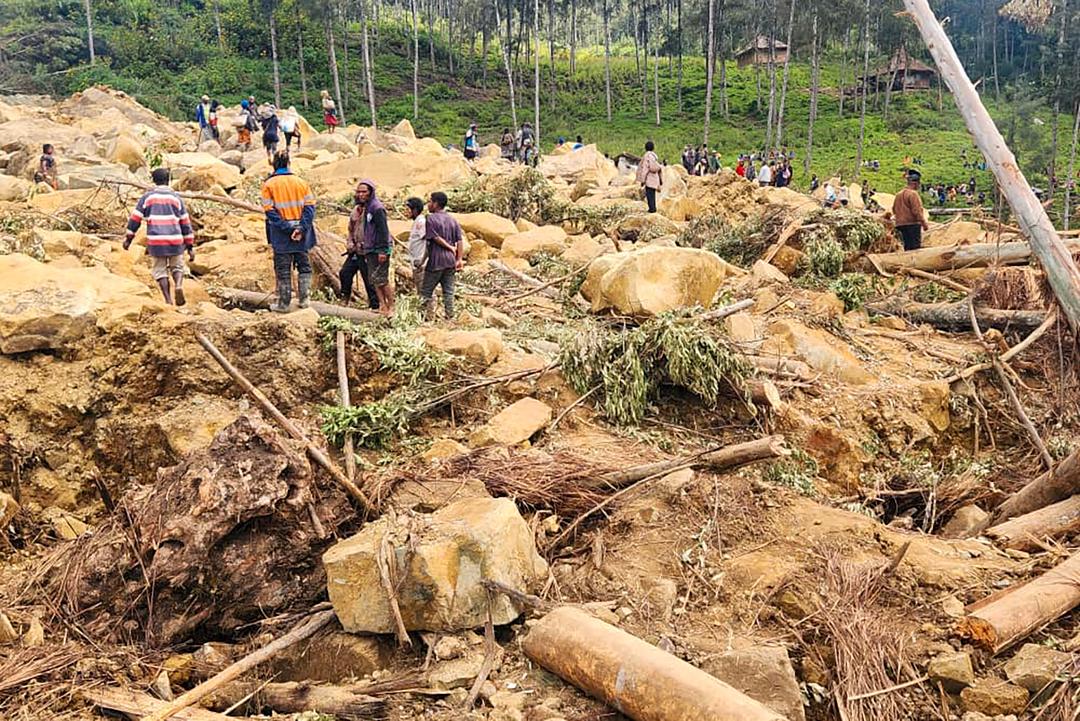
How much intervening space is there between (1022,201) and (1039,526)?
289cm

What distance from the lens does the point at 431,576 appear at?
13.0ft

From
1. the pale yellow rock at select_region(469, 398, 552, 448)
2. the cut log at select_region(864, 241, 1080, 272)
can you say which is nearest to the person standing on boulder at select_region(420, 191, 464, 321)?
the pale yellow rock at select_region(469, 398, 552, 448)

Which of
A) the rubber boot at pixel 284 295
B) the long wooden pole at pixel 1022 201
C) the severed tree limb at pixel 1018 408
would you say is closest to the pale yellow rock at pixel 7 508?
the rubber boot at pixel 284 295

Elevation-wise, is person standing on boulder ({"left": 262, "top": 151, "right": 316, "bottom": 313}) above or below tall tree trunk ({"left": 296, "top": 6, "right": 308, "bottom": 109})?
below

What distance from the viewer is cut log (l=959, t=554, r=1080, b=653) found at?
12.4 ft

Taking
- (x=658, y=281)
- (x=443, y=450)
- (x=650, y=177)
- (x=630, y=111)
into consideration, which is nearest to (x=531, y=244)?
(x=658, y=281)

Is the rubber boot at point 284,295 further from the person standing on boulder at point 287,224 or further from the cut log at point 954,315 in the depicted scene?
the cut log at point 954,315

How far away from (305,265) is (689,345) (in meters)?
3.66

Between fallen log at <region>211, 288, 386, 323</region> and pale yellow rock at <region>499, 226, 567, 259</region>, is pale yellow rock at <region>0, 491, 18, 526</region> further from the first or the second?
pale yellow rock at <region>499, 226, 567, 259</region>

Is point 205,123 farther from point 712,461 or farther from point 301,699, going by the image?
point 301,699

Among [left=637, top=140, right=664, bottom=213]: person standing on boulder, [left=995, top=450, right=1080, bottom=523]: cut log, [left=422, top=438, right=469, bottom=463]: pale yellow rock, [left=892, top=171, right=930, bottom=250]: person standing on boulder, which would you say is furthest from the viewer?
[left=637, top=140, right=664, bottom=213]: person standing on boulder

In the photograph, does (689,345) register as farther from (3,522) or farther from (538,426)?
(3,522)

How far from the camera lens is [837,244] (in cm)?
1127

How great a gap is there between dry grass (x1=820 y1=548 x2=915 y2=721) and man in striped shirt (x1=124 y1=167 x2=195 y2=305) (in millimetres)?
6189
